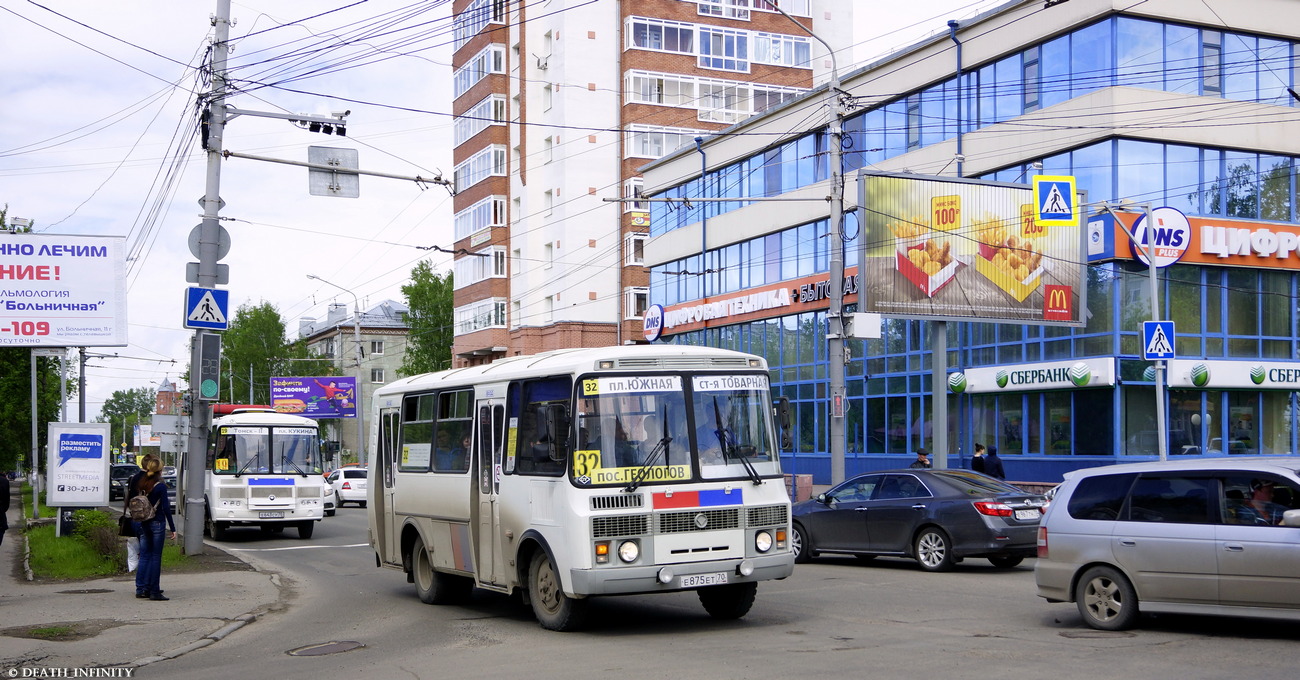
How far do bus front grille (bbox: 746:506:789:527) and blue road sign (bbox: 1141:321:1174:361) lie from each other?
13842 mm

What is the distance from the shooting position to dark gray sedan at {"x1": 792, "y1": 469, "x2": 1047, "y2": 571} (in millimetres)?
16828

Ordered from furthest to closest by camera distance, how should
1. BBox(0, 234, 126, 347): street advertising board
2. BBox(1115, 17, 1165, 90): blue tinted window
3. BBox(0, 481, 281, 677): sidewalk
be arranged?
BBox(1115, 17, 1165, 90): blue tinted window, BBox(0, 234, 126, 347): street advertising board, BBox(0, 481, 281, 677): sidewalk

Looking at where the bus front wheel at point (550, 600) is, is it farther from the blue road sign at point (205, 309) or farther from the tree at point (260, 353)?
the tree at point (260, 353)

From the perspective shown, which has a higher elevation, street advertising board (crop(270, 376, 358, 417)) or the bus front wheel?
street advertising board (crop(270, 376, 358, 417))

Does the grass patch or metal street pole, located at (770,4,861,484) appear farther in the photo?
metal street pole, located at (770,4,861,484)

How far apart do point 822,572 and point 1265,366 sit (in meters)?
18.6

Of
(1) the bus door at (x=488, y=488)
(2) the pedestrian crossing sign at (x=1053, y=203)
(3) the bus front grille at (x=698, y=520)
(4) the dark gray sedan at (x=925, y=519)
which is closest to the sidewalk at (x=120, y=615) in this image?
(1) the bus door at (x=488, y=488)

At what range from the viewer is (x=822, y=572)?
17.8 meters

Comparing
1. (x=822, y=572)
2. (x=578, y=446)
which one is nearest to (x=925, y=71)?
(x=822, y=572)

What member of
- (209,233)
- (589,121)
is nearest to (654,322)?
(589,121)

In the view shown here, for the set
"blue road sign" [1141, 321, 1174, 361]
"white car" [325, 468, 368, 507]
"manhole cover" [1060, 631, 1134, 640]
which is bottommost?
"white car" [325, 468, 368, 507]

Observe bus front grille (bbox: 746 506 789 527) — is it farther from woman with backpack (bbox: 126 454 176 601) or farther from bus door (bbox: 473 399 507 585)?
woman with backpack (bbox: 126 454 176 601)

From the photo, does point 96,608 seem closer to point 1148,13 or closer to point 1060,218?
point 1060,218

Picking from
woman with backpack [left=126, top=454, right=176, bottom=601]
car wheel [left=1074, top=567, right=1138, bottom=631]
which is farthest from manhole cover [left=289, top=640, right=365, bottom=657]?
car wheel [left=1074, top=567, right=1138, bottom=631]
